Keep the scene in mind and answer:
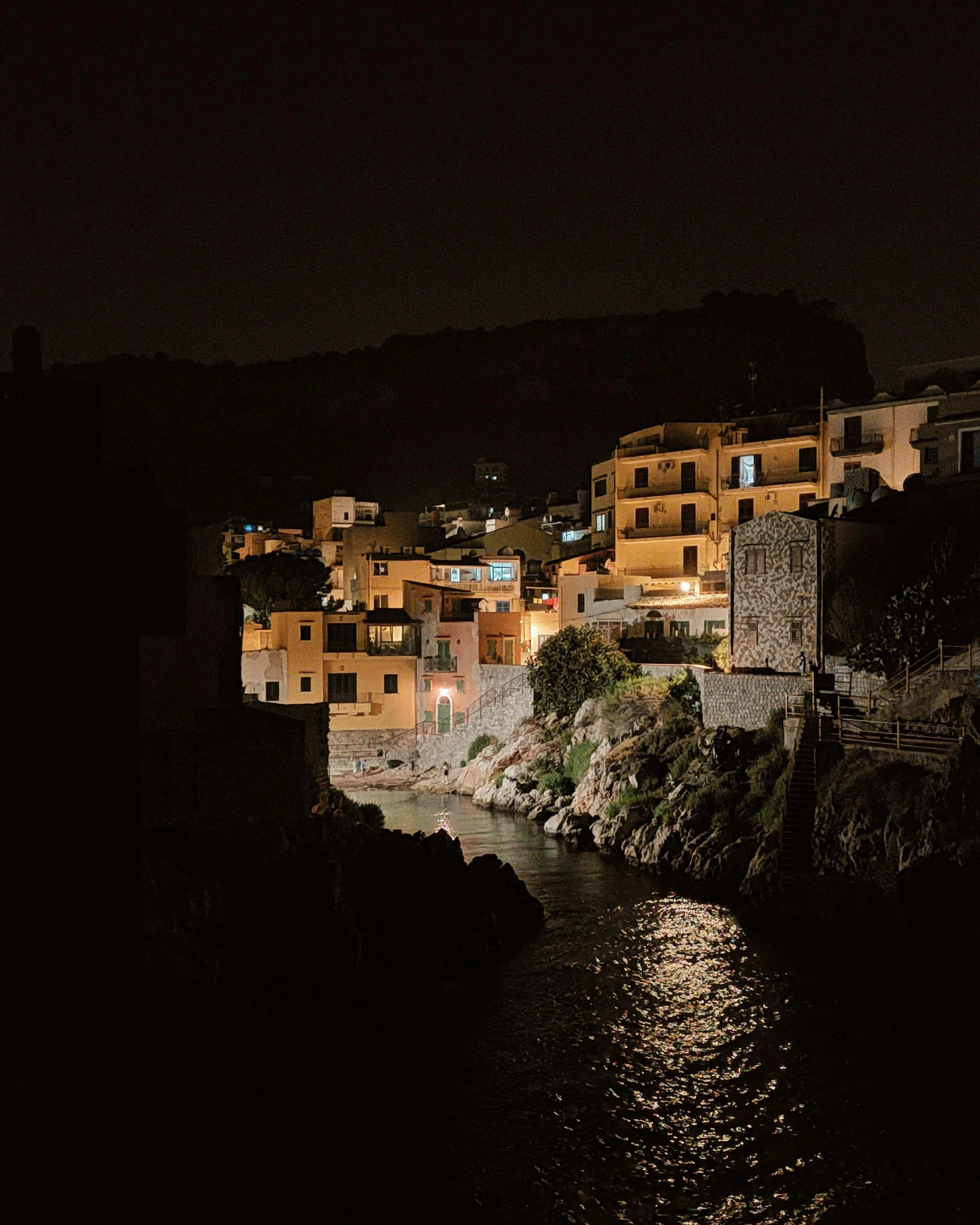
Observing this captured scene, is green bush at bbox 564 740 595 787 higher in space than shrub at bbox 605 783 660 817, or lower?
higher

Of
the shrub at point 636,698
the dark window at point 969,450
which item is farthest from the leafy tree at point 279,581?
the dark window at point 969,450

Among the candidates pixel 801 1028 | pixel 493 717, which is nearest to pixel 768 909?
pixel 801 1028

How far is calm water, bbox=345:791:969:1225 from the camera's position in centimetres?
1266

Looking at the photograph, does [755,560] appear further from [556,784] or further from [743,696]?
[556,784]

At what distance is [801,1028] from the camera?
58.5 feet

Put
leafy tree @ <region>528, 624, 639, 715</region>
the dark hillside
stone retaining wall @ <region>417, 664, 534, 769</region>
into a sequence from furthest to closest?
the dark hillside
stone retaining wall @ <region>417, 664, 534, 769</region>
leafy tree @ <region>528, 624, 639, 715</region>

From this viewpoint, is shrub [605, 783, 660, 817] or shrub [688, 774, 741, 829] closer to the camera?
shrub [688, 774, 741, 829]

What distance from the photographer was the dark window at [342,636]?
50.5m

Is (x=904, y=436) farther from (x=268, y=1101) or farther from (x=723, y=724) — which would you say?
(x=268, y=1101)

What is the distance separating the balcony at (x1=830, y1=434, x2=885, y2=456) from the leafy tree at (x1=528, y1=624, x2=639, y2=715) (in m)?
14.8

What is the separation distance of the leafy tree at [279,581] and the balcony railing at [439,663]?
7867mm

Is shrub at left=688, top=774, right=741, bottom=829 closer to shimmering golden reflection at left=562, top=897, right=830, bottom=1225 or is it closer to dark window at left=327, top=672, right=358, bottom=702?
shimmering golden reflection at left=562, top=897, right=830, bottom=1225

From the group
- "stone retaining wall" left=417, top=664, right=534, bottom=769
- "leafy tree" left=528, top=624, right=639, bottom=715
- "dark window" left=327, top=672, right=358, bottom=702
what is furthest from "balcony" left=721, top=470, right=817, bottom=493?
"dark window" left=327, top=672, right=358, bottom=702

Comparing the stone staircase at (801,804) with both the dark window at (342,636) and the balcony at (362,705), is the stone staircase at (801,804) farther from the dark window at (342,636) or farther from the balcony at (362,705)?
the dark window at (342,636)
